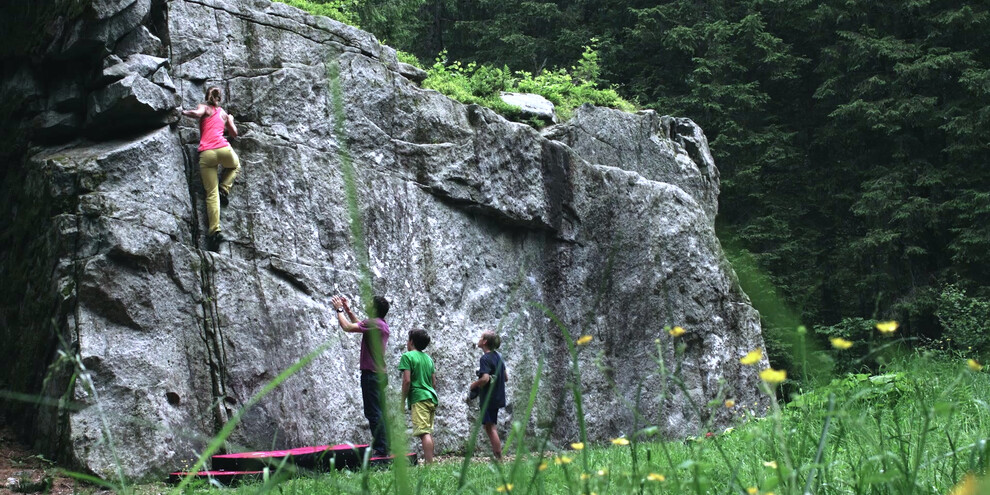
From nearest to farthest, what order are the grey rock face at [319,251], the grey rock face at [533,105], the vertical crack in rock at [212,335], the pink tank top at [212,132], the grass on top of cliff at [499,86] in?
the grey rock face at [319,251]
the vertical crack in rock at [212,335]
the pink tank top at [212,132]
the grass on top of cliff at [499,86]
the grey rock face at [533,105]

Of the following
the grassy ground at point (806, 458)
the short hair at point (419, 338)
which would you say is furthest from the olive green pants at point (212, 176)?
the grassy ground at point (806, 458)

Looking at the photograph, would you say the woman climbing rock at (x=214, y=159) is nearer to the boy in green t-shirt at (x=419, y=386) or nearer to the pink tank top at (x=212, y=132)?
the pink tank top at (x=212, y=132)

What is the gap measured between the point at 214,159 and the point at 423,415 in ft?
12.7

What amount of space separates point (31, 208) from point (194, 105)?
2159mm

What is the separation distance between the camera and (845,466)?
3.55 meters

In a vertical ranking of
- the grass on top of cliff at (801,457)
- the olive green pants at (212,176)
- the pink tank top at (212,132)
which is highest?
the pink tank top at (212,132)

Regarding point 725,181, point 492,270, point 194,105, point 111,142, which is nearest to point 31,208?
point 111,142

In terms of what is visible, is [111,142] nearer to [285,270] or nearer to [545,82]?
[285,270]

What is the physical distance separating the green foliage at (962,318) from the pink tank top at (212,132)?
1189cm

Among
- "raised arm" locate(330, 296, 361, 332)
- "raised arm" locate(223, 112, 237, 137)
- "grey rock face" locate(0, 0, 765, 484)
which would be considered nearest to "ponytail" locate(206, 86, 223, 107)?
"raised arm" locate(223, 112, 237, 137)

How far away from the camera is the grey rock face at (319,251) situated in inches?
324

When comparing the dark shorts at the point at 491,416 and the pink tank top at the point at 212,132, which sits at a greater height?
the pink tank top at the point at 212,132

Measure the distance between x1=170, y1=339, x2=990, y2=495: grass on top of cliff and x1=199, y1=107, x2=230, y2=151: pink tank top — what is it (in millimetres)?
4619

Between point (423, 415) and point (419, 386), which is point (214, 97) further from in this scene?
point (423, 415)
